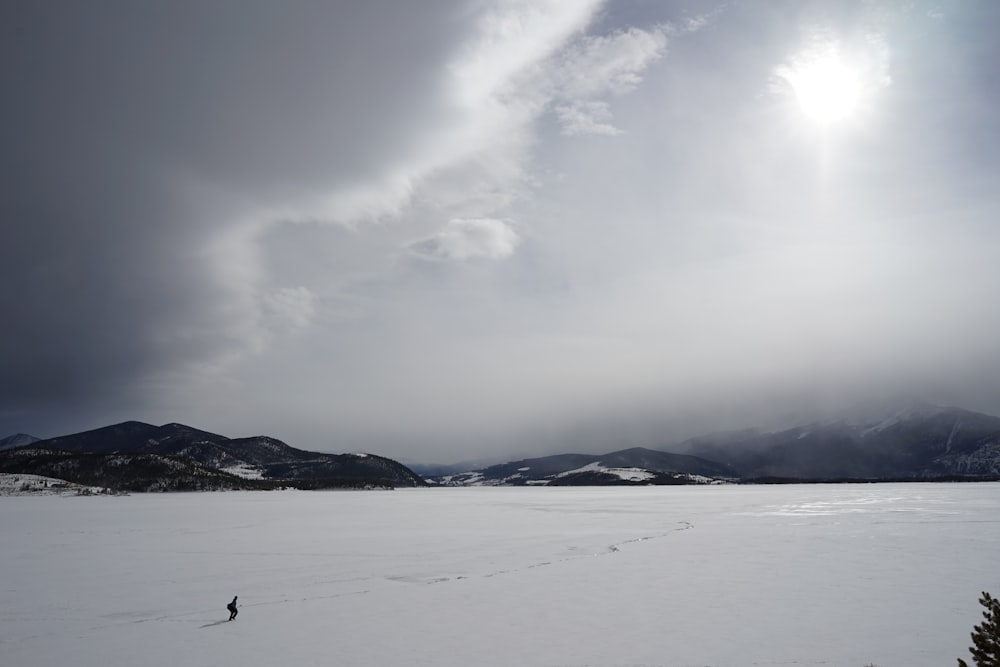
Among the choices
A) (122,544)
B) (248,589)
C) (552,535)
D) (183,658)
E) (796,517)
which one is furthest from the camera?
(796,517)

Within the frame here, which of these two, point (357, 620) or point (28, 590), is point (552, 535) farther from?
point (28, 590)

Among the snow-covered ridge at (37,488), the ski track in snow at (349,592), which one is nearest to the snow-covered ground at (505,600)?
the ski track in snow at (349,592)

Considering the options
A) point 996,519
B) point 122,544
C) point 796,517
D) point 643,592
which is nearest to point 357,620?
point 643,592

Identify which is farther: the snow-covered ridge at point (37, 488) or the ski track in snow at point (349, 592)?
the snow-covered ridge at point (37, 488)

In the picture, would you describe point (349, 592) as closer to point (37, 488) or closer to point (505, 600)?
point (505, 600)

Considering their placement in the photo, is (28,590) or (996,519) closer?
(28,590)

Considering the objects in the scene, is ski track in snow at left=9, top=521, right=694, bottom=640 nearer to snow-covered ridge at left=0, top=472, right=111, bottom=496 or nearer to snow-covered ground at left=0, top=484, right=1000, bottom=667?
snow-covered ground at left=0, top=484, right=1000, bottom=667

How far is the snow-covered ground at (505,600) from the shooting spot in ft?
44.3

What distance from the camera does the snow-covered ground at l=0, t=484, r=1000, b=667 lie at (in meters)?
13.5

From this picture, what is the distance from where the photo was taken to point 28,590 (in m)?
21.2

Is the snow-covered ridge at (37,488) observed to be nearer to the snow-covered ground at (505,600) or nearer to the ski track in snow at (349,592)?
the snow-covered ground at (505,600)

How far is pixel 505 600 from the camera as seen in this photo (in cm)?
1880

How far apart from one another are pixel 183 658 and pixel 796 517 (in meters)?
50.7

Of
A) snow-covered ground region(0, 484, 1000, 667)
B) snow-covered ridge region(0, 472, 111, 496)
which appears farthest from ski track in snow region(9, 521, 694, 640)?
snow-covered ridge region(0, 472, 111, 496)
